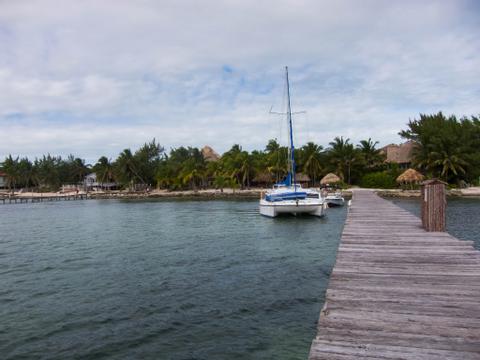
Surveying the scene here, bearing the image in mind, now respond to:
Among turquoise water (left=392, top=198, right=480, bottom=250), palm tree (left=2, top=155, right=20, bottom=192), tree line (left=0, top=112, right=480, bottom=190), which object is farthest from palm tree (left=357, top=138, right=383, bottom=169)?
palm tree (left=2, top=155, right=20, bottom=192)

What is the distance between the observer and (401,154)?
2717 inches

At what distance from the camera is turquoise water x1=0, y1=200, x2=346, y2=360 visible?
8312mm

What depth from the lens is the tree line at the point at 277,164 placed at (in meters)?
57.8

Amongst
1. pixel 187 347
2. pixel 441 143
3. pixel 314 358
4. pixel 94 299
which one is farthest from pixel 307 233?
pixel 441 143

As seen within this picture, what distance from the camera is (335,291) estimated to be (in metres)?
6.88

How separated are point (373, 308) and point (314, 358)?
197cm

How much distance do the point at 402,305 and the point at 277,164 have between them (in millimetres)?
65068

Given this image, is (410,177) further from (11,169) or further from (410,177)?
(11,169)

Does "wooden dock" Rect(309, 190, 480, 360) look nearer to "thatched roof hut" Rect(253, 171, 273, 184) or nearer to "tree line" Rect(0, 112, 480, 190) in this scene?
"tree line" Rect(0, 112, 480, 190)

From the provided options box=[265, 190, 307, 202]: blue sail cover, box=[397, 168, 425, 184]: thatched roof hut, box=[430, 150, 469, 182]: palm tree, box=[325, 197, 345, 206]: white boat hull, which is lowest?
box=[325, 197, 345, 206]: white boat hull

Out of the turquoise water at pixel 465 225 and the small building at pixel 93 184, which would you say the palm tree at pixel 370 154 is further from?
the small building at pixel 93 184

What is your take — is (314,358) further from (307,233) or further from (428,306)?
(307,233)

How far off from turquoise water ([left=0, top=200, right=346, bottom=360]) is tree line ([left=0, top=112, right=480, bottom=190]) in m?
43.1

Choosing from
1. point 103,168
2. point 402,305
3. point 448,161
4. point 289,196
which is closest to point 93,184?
point 103,168
